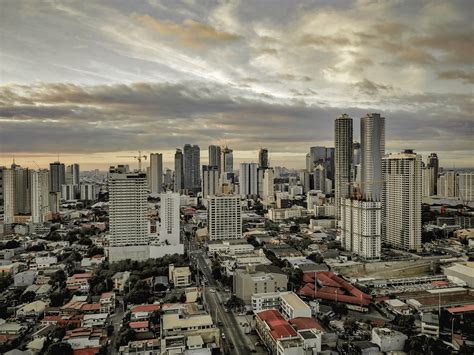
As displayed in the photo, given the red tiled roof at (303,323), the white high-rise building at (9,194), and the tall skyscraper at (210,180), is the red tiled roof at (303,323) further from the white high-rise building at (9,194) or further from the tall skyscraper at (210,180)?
the tall skyscraper at (210,180)

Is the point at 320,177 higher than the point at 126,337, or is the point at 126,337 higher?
the point at 320,177

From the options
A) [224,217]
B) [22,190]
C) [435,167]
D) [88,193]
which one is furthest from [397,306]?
[88,193]

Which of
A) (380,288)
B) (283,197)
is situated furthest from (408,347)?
(283,197)

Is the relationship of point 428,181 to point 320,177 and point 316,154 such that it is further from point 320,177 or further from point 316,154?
point 316,154

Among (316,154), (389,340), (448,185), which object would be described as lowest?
(389,340)

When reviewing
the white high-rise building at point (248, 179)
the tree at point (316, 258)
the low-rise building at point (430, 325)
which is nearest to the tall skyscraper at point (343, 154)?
the tree at point (316, 258)
